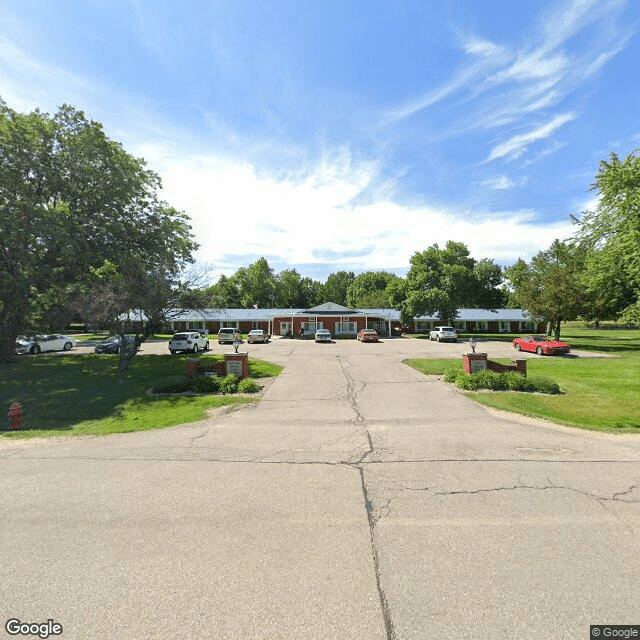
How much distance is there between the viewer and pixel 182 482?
584 cm

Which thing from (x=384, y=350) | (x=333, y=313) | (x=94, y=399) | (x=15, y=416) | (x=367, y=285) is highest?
(x=367, y=285)

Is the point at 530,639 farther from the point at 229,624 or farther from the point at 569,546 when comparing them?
the point at 229,624

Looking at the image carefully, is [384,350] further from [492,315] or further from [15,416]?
[492,315]

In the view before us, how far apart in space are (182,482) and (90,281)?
62.5 feet

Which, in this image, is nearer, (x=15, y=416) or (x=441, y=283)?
(x=15, y=416)

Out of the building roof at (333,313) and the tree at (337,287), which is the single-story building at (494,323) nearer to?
the building roof at (333,313)

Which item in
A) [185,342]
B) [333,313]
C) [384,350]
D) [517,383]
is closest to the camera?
[517,383]

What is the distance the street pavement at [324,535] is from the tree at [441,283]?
132ft

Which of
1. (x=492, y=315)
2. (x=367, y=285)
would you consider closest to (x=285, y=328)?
(x=492, y=315)

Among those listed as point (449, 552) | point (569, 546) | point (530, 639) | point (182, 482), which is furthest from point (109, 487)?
point (569, 546)

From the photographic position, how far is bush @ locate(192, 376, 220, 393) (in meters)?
13.3

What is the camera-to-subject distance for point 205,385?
13.4m

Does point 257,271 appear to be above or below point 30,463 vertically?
above

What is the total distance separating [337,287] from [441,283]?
54636mm
